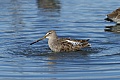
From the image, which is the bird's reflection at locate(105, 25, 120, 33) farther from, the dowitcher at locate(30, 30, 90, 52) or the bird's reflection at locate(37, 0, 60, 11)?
the bird's reflection at locate(37, 0, 60, 11)

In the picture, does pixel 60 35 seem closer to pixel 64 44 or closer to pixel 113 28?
pixel 64 44

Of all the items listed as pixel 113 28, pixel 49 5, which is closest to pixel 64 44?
pixel 113 28

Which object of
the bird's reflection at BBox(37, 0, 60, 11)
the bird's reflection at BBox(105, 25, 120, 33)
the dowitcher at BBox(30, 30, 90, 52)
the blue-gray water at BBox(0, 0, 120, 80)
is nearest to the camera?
the blue-gray water at BBox(0, 0, 120, 80)

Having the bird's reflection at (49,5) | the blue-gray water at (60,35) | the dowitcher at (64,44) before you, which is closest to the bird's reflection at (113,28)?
the blue-gray water at (60,35)

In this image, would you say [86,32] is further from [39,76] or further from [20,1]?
[20,1]

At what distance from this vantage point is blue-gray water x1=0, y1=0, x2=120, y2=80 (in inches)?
484

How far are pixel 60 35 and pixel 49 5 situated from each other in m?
9.85

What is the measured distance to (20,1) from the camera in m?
28.8

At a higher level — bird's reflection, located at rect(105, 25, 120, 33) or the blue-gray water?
the blue-gray water

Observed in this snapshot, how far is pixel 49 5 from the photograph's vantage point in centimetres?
2775

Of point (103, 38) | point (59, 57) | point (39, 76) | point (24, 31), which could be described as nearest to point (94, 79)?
point (39, 76)

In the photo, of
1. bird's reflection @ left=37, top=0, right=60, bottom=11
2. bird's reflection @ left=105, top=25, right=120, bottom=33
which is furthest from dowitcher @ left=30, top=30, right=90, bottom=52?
bird's reflection @ left=37, top=0, right=60, bottom=11

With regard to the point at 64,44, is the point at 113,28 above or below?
below

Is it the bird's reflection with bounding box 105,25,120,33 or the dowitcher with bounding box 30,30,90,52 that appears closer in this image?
the dowitcher with bounding box 30,30,90,52
